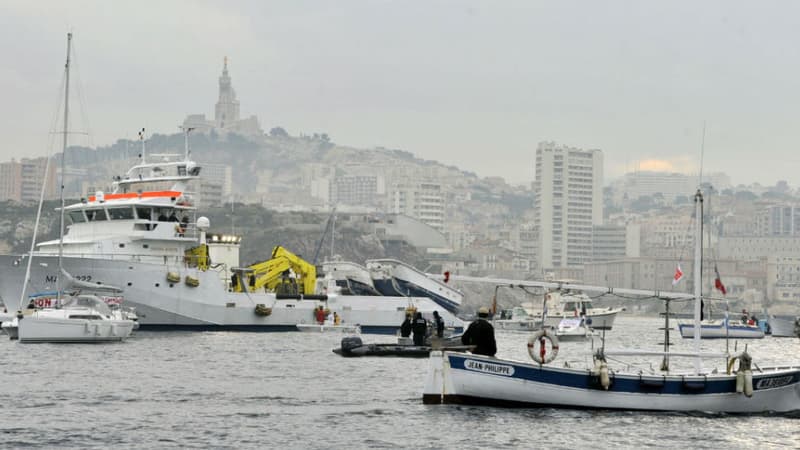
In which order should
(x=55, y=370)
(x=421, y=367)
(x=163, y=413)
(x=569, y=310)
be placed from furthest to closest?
(x=569, y=310) < (x=421, y=367) < (x=55, y=370) < (x=163, y=413)

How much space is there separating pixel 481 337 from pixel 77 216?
48.1 metres

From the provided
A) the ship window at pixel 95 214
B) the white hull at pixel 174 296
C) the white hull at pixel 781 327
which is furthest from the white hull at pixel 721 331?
the ship window at pixel 95 214

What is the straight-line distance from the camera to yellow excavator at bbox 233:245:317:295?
80125 mm

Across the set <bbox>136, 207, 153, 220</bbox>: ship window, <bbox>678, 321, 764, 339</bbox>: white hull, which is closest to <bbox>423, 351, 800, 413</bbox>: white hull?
<bbox>136, 207, 153, 220</bbox>: ship window

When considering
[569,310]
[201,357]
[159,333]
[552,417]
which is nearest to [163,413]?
[552,417]

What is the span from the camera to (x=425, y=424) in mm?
29562

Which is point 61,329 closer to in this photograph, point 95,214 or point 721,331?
point 95,214

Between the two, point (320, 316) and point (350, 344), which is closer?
point (350, 344)

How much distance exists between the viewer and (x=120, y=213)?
73.9 m

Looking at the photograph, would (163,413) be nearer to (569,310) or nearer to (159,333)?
(159,333)

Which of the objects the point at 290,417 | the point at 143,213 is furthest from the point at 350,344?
the point at 143,213

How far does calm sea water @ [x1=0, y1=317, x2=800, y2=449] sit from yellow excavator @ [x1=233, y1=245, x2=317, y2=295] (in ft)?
112

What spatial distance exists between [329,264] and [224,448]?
59.5m

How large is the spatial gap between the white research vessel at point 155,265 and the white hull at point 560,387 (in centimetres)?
4327
